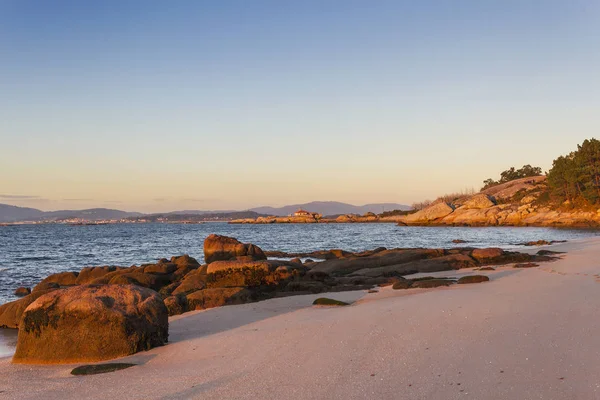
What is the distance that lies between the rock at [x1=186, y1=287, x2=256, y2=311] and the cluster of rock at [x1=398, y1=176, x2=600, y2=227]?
215ft

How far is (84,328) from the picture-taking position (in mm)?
9672

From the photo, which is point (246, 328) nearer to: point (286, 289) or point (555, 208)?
point (286, 289)

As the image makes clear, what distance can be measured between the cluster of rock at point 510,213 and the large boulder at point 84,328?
234ft

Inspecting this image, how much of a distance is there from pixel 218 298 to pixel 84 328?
631 centimetres

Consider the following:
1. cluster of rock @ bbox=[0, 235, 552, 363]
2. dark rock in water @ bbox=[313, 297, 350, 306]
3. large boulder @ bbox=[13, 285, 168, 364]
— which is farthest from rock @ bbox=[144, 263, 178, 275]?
large boulder @ bbox=[13, 285, 168, 364]

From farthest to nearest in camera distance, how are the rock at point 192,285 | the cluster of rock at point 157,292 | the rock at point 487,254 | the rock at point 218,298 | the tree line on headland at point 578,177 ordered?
1. the tree line on headland at point 578,177
2. the rock at point 487,254
3. the rock at point 192,285
4. the rock at point 218,298
5. the cluster of rock at point 157,292

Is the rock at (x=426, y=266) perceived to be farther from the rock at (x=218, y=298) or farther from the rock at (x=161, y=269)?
the rock at (x=161, y=269)

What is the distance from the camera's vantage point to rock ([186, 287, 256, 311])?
607 inches

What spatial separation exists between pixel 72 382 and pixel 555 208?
87.1 m

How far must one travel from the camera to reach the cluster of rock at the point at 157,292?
9.65 m

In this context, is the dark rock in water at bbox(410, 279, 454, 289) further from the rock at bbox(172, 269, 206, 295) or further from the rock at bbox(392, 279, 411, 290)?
the rock at bbox(172, 269, 206, 295)

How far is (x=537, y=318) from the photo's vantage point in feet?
32.1

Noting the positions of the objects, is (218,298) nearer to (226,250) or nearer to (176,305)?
(176,305)

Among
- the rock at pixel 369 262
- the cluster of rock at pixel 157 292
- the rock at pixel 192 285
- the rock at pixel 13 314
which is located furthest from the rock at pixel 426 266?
the rock at pixel 13 314
